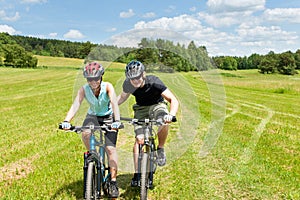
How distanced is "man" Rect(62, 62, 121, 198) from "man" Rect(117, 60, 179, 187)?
1.29 feet

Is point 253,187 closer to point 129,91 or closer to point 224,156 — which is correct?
point 224,156

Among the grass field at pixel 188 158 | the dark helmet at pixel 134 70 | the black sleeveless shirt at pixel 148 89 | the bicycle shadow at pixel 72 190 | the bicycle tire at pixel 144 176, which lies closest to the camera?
the dark helmet at pixel 134 70

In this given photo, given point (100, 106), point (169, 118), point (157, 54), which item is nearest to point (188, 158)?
point (157, 54)

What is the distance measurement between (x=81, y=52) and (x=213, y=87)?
2816 mm

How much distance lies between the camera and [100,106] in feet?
15.2

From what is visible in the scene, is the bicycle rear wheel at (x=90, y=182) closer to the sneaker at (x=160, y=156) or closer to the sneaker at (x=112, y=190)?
the sneaker at (x=112, y=190)

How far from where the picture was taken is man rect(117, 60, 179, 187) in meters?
4.45

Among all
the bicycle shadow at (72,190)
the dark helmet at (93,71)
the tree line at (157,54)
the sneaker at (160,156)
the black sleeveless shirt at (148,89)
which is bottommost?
the bicycle shadow at (72,190)

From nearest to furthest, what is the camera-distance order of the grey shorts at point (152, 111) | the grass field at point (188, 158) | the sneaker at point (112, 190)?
1. the sneaker at point (112, 190)
2. the grey shorts at point (152, 111)
3. the grass field at point (188, 158)

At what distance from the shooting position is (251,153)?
763 cm

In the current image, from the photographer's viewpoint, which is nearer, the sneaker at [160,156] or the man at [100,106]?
the man at [100,106]

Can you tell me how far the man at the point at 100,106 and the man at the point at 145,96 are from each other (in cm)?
39

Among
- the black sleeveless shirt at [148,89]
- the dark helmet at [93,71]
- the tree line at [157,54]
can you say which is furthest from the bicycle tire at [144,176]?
the tree line at [157,54]

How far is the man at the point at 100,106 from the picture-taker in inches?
162
